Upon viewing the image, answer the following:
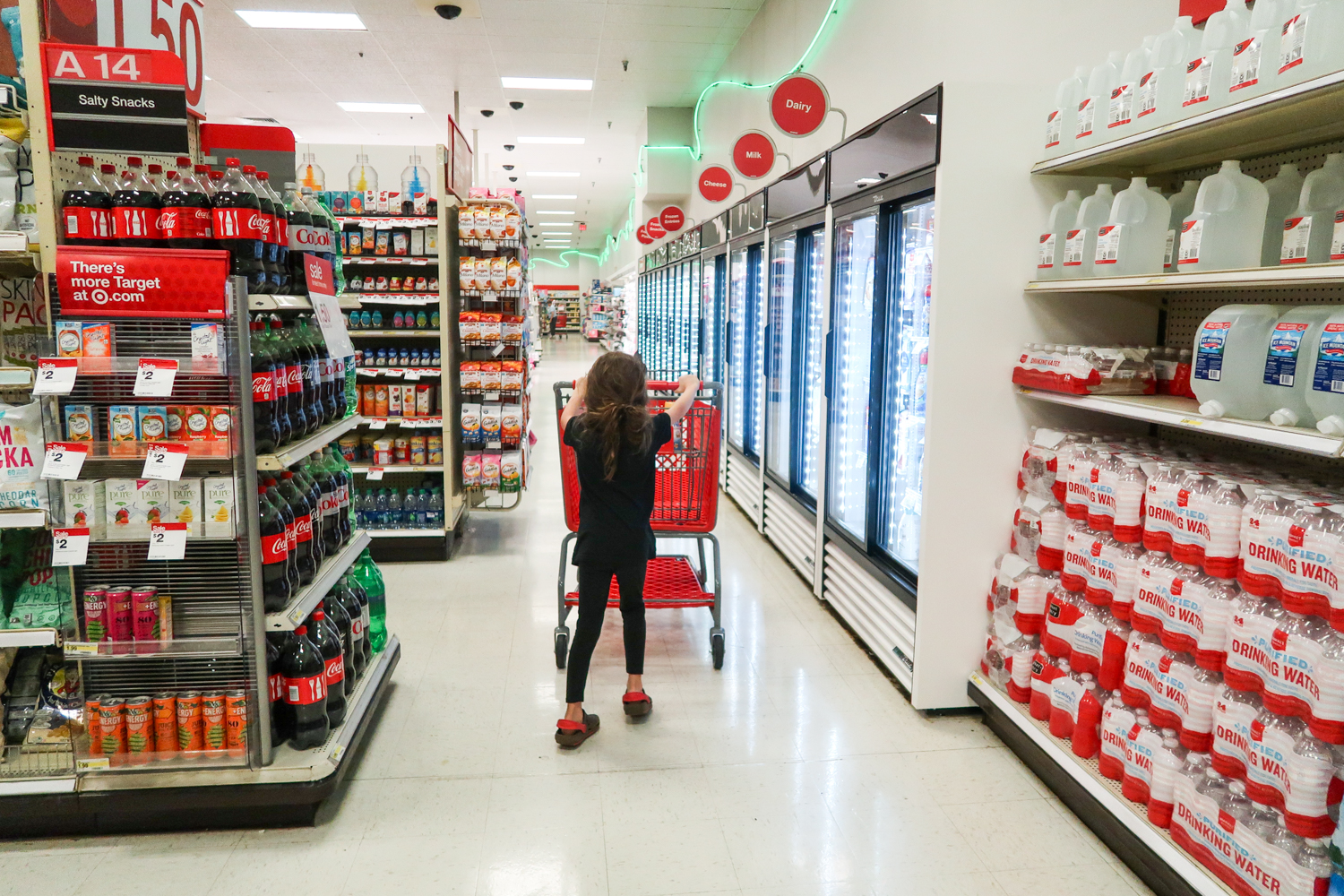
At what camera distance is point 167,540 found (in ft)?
8.16

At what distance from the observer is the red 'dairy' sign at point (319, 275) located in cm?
Answer: 285

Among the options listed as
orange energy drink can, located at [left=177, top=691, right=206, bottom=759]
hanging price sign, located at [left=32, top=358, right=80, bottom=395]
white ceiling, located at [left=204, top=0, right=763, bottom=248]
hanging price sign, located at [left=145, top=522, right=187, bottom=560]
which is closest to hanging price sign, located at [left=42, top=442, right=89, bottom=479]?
hanging price sign, located at [left=32, top=358, right=80, bottom=395]

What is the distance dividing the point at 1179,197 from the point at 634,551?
2153mm

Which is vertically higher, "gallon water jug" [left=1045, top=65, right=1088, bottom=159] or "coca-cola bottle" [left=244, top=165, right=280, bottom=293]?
"gallon water jug" [left=1045, top=65, right=1088, bottom=159]

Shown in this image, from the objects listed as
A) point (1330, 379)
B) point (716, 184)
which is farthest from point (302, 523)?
point (716, 184)

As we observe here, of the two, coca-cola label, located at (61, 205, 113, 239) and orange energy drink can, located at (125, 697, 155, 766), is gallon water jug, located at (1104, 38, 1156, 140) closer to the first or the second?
coca-cola label, located at (61, 205, 113, 239)

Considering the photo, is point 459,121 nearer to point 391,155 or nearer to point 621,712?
point 391,155

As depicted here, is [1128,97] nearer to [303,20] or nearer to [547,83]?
[303,20]

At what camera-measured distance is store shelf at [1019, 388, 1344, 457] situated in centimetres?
197

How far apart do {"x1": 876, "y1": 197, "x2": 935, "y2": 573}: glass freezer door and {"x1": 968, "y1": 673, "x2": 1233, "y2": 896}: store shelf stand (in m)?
0.83

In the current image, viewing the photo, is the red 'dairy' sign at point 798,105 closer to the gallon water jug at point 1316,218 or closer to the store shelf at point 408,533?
the gallon water jug at point 1316,218

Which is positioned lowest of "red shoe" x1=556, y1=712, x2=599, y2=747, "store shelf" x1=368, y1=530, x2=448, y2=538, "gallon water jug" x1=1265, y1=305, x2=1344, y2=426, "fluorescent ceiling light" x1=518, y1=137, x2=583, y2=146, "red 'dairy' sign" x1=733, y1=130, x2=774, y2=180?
"red shoe" x1=556, y1=712, x2=599, y2=747

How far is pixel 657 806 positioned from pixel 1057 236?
241 cm

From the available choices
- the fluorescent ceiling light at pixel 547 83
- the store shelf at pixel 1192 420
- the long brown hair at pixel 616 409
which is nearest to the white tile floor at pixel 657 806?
the long brown hair at pixel 616 409
